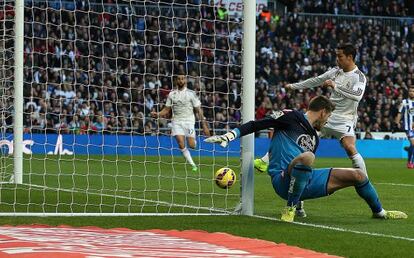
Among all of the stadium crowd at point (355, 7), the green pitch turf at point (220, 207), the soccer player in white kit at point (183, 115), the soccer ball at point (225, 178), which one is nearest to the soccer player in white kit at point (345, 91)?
the soccer ball at point (225, 178)

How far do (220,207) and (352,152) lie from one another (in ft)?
6.88

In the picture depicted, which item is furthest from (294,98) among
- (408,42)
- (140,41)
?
(140,41)

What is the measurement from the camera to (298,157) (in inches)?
376

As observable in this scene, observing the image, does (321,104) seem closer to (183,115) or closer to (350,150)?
(350,150)

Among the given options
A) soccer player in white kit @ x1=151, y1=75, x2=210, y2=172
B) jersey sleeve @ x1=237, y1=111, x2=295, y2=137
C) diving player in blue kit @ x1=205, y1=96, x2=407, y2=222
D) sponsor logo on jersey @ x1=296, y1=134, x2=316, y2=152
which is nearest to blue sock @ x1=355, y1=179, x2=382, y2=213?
diving player in blue kit @ x1=205, y1=96, x2=407, y2=222

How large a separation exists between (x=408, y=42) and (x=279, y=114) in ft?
106

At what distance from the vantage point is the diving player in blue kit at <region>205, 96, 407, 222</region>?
31.8ft

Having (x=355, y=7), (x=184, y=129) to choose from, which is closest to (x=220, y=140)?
(x=184, y=129)

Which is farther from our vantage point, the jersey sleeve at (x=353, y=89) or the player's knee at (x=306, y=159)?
the jersey sleeve at (x=353, y=89)

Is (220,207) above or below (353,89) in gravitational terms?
below

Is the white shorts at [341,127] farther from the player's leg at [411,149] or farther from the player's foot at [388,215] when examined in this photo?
the player's leg at [411,149]

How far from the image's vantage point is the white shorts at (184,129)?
2011cm

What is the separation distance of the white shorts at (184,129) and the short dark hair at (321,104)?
33.5ft

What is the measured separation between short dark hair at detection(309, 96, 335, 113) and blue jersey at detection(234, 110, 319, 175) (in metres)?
0.16
